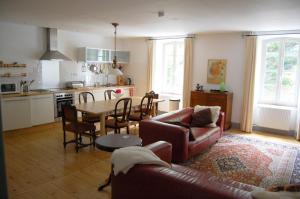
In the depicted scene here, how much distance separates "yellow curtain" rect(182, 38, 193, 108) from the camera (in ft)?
22.1

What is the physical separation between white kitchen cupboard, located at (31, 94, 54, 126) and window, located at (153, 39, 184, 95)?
10.7 feet

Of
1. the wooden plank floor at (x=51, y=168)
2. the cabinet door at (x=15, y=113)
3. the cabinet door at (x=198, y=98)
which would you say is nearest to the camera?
the wooden plank floor at (x=51, y=168)

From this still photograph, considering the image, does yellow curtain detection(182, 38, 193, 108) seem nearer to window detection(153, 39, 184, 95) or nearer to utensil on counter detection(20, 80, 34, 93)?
window detection(153, 39, 184, 95)

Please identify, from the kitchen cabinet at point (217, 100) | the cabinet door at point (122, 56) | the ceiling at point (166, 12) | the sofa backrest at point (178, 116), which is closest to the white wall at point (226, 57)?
the kitchen cabinet at point (217, 100)

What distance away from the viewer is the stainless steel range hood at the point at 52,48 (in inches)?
241

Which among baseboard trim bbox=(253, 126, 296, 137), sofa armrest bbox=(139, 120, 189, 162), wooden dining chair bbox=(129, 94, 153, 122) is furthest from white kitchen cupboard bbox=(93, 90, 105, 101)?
baseboard trim bbox=(253, 126, 296, 137)

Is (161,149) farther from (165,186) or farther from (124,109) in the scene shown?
(124,109)

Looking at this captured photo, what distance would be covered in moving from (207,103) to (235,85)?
0.87 meters

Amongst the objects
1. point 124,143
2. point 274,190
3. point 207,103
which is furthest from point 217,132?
point 274,190

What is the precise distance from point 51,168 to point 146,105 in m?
2.59

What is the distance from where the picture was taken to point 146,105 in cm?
563

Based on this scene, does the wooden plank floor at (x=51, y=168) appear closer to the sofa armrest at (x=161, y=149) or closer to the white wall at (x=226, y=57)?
the sofa armrest at (x=161, y=149)

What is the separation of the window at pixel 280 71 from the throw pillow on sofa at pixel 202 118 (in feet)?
7.30

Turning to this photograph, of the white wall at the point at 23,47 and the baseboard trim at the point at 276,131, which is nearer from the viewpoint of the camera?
the white wall at the point at 23,47
